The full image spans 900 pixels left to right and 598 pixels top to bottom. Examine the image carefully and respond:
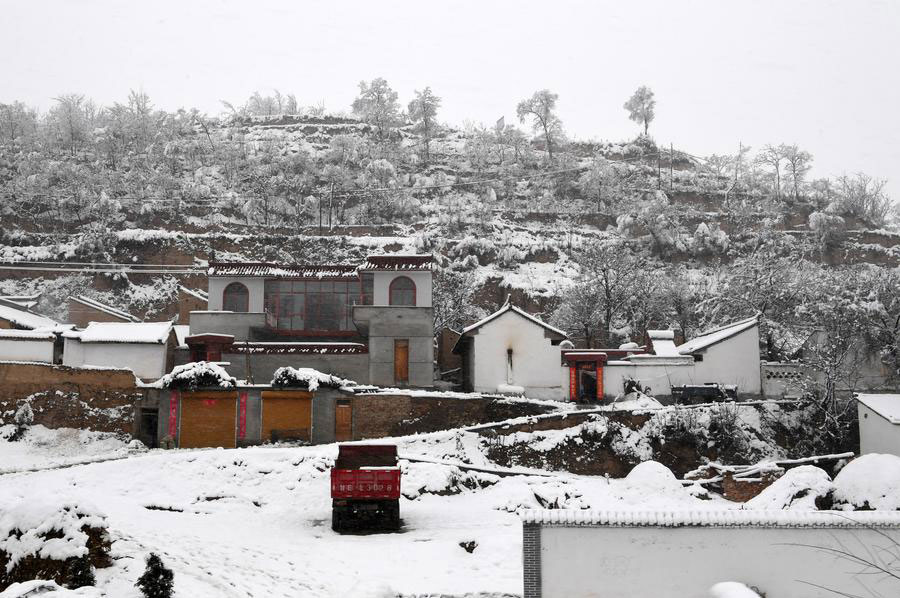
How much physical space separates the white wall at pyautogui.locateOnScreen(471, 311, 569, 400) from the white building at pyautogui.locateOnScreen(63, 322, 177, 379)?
1206 centimetres

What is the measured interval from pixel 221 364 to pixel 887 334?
87.6 feet

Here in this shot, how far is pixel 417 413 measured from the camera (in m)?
28.2

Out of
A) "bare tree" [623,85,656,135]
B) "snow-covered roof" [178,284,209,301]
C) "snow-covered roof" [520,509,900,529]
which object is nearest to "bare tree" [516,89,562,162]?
"bare tree" [623,85,656,135]

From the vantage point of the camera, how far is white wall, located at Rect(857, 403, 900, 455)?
24812 mm

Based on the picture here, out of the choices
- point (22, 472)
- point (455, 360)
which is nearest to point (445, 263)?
point (455, 360)

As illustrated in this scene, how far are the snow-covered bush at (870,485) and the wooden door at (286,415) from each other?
641 inches

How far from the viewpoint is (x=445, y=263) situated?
55.5m

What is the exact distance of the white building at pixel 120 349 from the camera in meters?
29.4

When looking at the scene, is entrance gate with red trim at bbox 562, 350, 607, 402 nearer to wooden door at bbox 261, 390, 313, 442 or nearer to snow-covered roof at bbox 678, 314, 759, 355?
snow-covered roof at bbox 678, 314, 759, 355

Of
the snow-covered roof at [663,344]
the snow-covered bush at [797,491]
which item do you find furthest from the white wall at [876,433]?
the snow-covered bush at [797,491]

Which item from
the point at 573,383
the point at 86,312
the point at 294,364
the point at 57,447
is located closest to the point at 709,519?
the point at 573,383

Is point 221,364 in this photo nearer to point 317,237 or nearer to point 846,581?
point 846,581

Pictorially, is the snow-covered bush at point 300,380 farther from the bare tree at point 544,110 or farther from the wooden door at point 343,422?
the bare tree at point 544,110

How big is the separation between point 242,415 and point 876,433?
2034 cm
